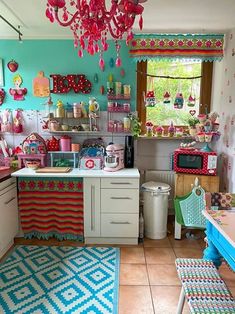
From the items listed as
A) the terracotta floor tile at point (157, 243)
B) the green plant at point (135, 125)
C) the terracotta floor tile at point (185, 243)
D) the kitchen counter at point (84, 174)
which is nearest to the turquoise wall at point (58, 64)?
the green plant at point (135, 125)

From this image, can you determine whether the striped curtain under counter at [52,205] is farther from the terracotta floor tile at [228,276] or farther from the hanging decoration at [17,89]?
the terracotta floor tile at [228,276]

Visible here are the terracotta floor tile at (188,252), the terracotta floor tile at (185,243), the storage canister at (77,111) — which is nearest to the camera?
the terracotta floor tile at (188,252)

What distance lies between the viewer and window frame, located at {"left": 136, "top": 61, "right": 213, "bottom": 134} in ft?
11.1

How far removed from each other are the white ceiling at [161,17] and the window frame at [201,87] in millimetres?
454

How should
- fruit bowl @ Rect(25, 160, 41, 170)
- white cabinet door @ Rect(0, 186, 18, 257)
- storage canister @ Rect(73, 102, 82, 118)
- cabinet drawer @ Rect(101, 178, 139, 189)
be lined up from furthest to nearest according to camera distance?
storage canister @ Rect(73, 102, 82, 118), fruit bowl @ Rect(25, 160, 41, 170), cabinet drawer @ Rect(101, 178, 139, 189), white cabinet door @ Rect(0, 186, 18, 257)

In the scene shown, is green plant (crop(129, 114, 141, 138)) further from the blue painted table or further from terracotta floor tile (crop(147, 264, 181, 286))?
the blue painted table

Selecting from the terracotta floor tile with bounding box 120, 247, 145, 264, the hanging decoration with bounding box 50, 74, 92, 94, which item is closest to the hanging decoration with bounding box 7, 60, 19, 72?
the hanging decoration with bounding box 50, 74, 92, 94

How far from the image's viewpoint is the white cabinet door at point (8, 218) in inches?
103

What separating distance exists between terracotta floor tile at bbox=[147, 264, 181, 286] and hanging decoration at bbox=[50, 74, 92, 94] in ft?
6.93

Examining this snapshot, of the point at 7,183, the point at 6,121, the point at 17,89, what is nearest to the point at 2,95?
the point at 17,89

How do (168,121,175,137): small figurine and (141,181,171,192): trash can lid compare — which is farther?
(168,121,175,137): small figurine

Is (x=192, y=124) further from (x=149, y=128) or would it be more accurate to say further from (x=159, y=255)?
(x=159, y=255)

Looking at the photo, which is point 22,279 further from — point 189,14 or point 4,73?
point 189,14

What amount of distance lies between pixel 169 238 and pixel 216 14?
7.77 feet
